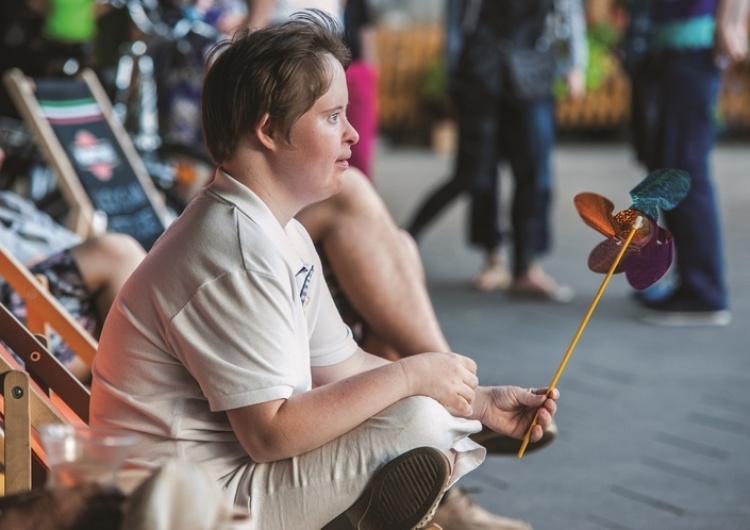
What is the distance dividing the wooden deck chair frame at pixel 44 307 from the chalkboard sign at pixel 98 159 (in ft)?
5.10

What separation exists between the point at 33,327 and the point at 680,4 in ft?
9.83

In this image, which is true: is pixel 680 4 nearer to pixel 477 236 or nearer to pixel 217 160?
pixel 477 236

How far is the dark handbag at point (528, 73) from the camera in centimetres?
488

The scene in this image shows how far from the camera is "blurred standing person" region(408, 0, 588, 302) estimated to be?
16.2 ft

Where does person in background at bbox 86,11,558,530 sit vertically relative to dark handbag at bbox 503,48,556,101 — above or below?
above

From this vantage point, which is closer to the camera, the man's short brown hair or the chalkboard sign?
the man's short brown hair

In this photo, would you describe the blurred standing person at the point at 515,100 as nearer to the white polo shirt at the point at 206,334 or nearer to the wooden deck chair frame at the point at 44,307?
the wooden deck chair frame at the point at 44,307

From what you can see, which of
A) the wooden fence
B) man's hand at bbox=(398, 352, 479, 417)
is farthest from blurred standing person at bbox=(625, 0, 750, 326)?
the wooden fence

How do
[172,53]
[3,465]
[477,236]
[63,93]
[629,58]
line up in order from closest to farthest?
[3,465], [63,93], [629,58], [477,236], [172,53]

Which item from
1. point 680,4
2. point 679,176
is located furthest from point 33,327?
point 680,4

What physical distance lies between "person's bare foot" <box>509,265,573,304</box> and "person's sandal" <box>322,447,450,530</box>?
11.2ft

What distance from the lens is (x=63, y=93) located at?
430 cm

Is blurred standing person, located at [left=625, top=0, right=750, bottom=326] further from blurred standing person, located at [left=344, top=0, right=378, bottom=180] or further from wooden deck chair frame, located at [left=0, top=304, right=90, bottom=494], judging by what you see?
wooden deck chair frame, located at [left=0, top=304, right=90, bottom=494]

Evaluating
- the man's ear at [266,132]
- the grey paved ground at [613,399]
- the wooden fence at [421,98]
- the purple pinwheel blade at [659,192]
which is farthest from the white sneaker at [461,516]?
the wooden fence at [421,98]
